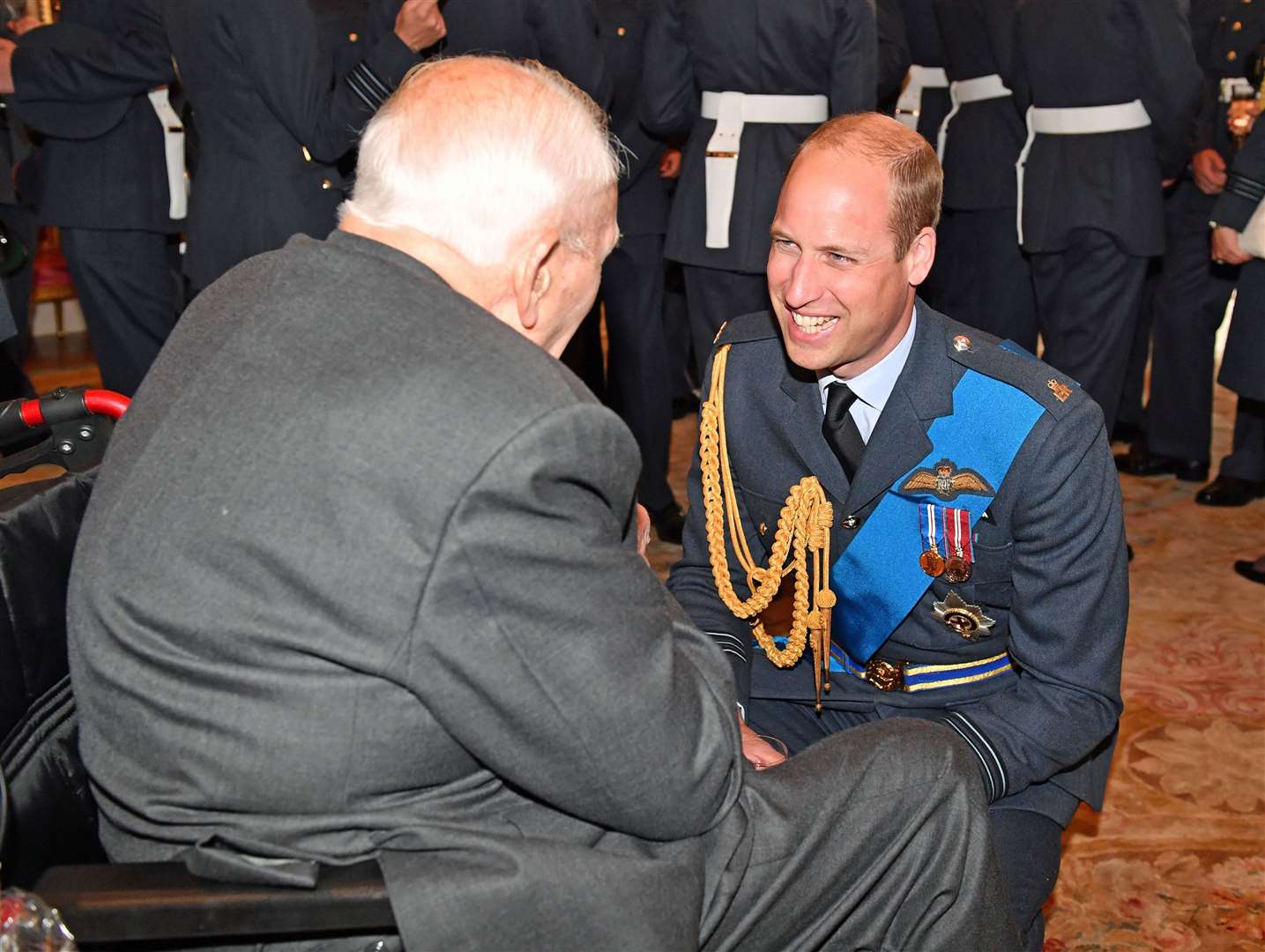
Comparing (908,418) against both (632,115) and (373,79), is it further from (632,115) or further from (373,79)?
(632,115)

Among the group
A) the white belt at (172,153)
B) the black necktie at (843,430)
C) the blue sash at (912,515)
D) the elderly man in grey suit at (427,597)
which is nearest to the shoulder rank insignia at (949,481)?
the blue sash at (912,515)

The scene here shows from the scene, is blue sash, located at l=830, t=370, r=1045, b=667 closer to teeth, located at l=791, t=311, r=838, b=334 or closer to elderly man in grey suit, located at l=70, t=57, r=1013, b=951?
teeth, located at l=791, t=311, r=838, b=334

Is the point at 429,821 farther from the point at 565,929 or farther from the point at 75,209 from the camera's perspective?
the point at 75,209

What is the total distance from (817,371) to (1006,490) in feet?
1.09

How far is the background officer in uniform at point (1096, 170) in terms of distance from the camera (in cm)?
379

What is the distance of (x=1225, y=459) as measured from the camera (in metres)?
4.30

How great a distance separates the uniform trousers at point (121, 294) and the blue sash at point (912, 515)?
2.81m

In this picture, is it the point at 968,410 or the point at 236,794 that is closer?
the point at 236,794

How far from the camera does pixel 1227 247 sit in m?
3.75

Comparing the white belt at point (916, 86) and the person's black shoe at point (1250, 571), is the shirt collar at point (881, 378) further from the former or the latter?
the white belt at point (916, 86)

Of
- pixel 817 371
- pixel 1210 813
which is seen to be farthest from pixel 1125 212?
pixel 817 371

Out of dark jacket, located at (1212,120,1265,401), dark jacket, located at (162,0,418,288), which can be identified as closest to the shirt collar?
dark jacket, located at (162,0,418,288)

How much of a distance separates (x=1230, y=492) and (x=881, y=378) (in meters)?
2.71

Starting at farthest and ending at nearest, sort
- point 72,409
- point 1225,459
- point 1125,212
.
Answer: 1. point 1225,459
2. point 1125,212
3. point 72,409
